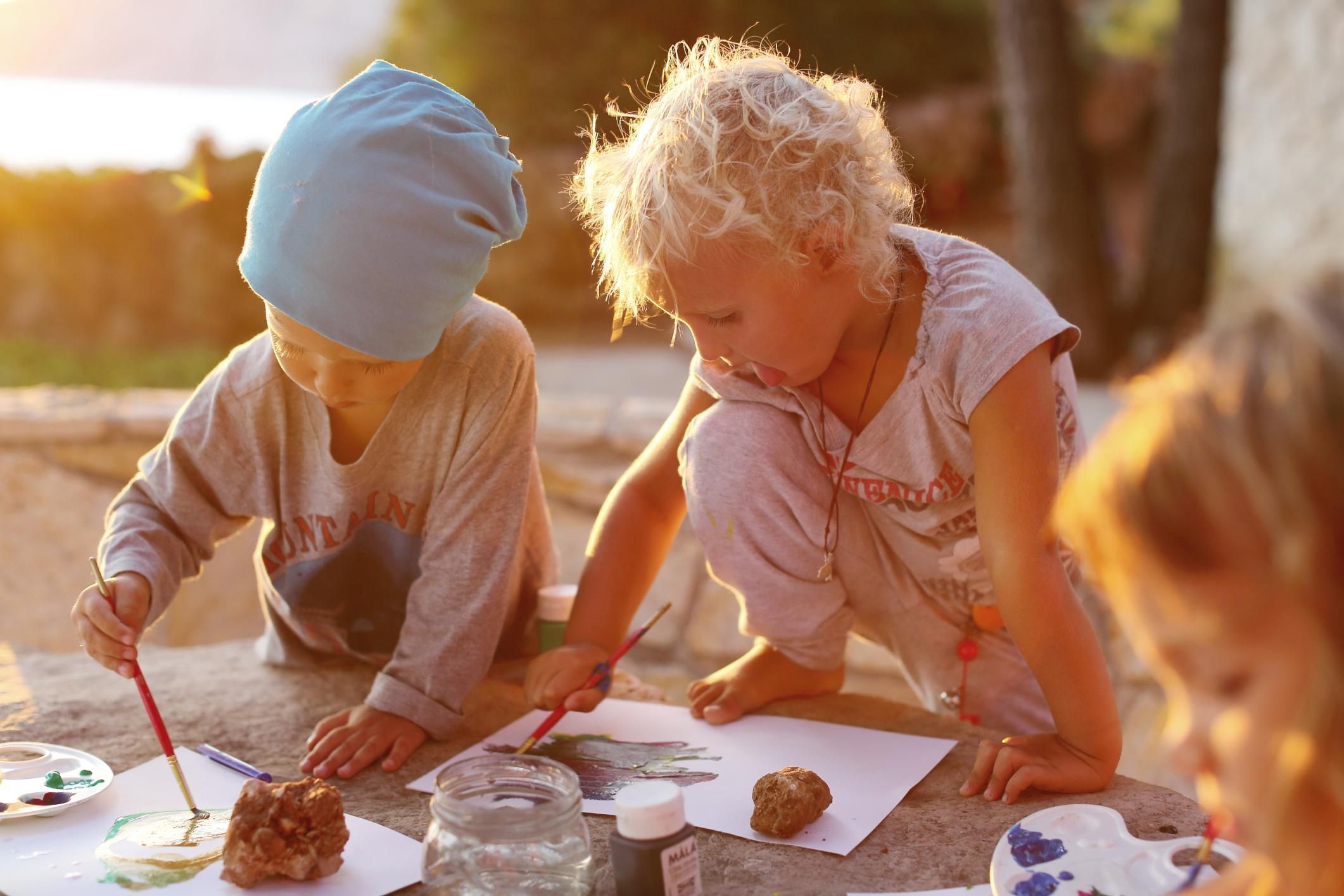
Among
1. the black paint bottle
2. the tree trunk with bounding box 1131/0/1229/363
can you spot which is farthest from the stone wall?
the black paint bottle

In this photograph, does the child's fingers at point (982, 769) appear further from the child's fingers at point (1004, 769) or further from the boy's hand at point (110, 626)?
the boy's hand at point (110, 626)

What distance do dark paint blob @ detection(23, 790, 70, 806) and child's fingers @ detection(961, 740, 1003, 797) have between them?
97 centimetres

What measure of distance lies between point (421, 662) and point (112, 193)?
4.05m

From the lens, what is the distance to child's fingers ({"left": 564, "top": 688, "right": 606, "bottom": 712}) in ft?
4.88

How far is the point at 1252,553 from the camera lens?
2.12 feet

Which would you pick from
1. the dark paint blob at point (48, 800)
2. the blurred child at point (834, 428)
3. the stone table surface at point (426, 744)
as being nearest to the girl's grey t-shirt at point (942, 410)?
the blurred child at point (834, 428)

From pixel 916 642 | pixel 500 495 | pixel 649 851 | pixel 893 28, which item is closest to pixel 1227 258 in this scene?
pixel 893 28

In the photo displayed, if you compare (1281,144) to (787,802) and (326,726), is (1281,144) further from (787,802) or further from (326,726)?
(326,726)

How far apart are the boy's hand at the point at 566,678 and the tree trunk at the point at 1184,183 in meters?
3.06

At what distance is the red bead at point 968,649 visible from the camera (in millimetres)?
→ 1634

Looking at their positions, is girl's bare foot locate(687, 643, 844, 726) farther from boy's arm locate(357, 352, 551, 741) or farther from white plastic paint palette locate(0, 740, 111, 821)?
white plastic paint palette locate(0, 740, 111, 821)

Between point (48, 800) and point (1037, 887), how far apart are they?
3.33ft

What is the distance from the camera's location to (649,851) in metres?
1.03

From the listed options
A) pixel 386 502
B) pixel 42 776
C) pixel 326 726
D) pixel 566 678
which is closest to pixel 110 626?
pixel 42 776
